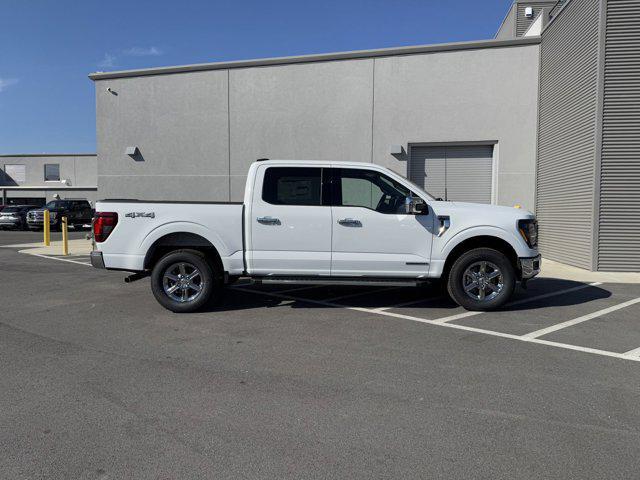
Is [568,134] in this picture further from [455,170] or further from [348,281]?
[348,281]

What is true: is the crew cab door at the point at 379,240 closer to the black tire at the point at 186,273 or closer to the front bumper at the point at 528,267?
the front bumper at the point at 528,267

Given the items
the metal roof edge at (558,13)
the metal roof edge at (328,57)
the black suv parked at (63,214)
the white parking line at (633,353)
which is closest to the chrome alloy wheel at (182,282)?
the white parking line at (633,353)

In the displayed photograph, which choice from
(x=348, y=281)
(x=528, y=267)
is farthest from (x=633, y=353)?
(x=348, y=281)

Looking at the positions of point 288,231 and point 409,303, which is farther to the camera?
point 409,303

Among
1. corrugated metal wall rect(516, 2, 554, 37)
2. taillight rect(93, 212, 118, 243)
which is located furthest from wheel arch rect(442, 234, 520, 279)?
corrugated metal wall rect(516, 2, 554, 37)

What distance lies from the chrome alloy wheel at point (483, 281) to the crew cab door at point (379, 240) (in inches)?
25.4

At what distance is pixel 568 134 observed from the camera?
11664mm

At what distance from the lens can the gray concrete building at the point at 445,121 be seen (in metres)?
10.5

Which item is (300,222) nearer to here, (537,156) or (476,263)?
(476,263)

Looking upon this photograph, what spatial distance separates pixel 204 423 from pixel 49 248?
49.1 feet

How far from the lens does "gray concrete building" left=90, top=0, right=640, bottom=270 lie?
10.5 m

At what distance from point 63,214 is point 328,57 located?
20.0 metres

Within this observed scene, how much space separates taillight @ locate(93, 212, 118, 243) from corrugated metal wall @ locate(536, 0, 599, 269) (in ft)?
32.6

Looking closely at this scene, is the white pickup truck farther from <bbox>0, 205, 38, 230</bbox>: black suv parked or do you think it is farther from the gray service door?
<bbox>0, 205, 38, 230</bbox>: black suv parked
